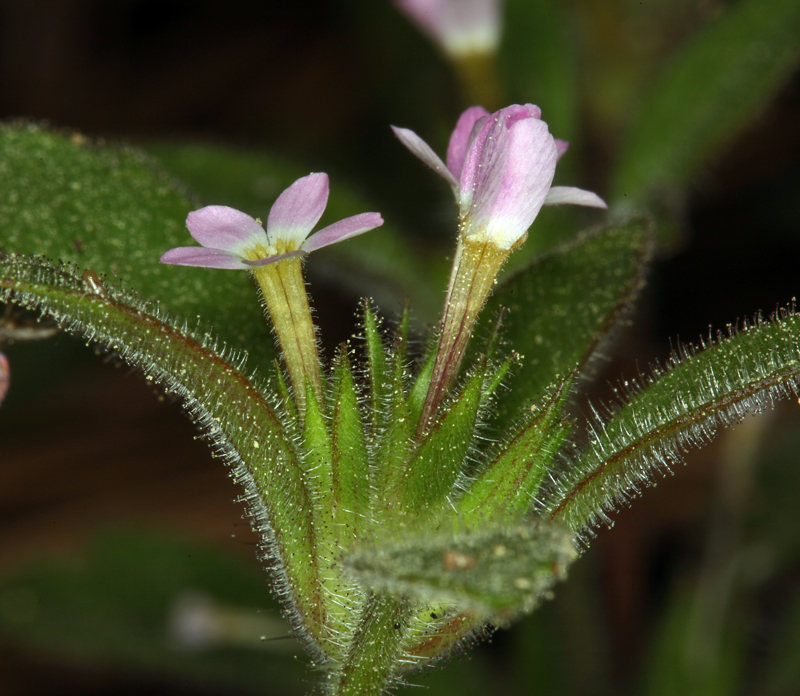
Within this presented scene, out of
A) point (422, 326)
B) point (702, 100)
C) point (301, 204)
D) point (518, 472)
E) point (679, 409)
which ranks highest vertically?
point (702, 100)

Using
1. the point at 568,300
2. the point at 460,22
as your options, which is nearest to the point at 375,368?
the point at 568,300

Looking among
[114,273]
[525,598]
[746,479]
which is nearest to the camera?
[525,598]

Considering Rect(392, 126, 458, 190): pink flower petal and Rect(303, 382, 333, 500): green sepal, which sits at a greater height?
Rect(392, 126, 458, 190): pink flower petal

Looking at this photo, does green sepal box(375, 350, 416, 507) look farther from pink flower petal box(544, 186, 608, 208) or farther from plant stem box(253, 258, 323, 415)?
pink flower petal box(544, 186, 608, 208)

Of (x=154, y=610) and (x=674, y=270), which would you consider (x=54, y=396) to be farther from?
(x=674, y=270)

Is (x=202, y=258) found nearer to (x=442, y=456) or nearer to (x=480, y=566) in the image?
(x=442, y=456)

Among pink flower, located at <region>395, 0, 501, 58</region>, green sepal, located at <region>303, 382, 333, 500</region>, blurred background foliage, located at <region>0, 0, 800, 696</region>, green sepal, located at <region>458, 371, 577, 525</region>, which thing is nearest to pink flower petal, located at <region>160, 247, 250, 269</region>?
green sepal, located at <region>303, 382, 333, 500</region>

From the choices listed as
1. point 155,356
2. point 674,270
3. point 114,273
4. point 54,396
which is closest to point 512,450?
point 155,356
